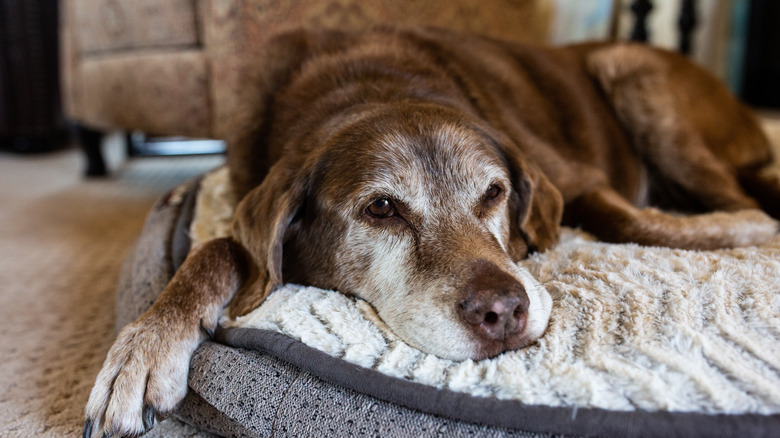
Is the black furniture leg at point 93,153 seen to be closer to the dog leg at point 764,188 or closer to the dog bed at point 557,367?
the dog bed at point 557,367

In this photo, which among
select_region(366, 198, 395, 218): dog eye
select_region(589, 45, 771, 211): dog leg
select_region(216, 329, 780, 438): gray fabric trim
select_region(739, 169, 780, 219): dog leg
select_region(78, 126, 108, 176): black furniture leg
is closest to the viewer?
select_region(216, 329, 780, 438): gray fabric trim

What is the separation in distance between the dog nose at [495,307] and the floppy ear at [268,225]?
0.52m

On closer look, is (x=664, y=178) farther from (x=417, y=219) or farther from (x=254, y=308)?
(x=254, y=308)

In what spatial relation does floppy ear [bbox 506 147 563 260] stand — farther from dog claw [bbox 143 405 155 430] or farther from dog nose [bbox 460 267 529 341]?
dog claw [bbox 143 405 155 430]

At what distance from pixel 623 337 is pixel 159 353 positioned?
101cm

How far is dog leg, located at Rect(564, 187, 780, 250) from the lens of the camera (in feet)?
6.31

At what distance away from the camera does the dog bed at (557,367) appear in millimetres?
1064

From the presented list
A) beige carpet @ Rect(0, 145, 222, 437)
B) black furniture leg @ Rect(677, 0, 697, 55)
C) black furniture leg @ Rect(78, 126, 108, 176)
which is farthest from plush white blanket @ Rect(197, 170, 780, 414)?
black furniture leg @ Rect(78, 126, 108, 176)

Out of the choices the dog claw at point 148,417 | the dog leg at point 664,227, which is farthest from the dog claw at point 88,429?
the dog leg at point 664,227

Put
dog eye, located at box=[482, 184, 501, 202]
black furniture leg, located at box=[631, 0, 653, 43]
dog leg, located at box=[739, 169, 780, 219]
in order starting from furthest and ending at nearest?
black furniture leg, located at box=[631, 0, 653, 43], dog leg, located at box=[739, 169, 780, 219], dog eye, located at box=[482, 184, 501, 202]

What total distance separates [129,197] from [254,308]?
9.91ft

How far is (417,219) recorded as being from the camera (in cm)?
148

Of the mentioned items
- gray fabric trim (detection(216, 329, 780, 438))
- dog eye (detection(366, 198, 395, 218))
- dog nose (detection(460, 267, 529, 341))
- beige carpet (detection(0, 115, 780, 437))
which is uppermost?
dog eye (detection(366, 198, 395, 218))

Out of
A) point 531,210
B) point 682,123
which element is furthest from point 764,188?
point 531,210
